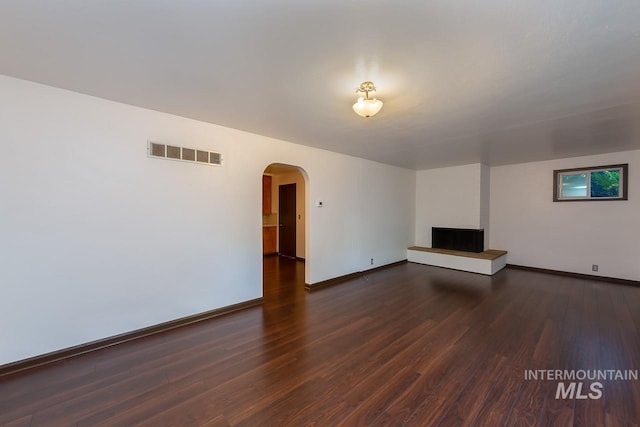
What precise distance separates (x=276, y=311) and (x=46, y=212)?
8.47 feet

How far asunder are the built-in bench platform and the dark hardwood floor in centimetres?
158

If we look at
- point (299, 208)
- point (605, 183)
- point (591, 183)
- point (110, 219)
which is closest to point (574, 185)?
point (591, 183)

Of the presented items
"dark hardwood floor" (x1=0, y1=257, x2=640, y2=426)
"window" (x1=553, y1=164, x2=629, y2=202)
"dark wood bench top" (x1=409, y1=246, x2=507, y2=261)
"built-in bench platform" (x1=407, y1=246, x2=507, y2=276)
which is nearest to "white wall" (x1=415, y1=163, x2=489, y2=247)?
"dark wood bench top" (x1=409, y1=246, x2=507, y2=261)

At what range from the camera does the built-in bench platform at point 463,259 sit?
5.31m

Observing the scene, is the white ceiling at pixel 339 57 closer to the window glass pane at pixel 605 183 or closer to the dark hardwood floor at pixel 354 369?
the window glass pane at pixel 605 183

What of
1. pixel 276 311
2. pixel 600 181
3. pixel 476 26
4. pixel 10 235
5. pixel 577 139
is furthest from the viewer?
pixel 600 181

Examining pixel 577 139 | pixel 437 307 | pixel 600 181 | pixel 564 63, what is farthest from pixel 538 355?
pixel 600 181

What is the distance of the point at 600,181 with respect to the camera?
4922 millimetres

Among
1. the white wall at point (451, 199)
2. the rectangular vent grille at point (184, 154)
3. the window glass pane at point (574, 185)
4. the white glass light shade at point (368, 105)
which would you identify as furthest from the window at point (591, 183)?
the rectangular vent grille at point (184, 154)

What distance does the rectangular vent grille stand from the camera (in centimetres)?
282

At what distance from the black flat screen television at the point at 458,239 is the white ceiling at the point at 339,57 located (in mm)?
3083

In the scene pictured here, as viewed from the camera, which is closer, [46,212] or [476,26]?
[476,26]

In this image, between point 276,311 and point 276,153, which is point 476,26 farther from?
point 276,311

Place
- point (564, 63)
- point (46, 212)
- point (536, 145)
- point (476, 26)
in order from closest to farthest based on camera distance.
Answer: point (476, 26), point (564, 63), point (46, 212), point (536, 145)
